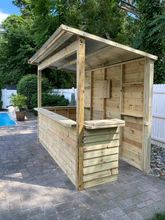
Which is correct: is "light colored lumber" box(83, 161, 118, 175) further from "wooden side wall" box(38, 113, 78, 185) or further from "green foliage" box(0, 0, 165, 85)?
"green foliage" box(0, 0, 165, 85)

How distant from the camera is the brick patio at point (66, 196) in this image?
2525 millimetres

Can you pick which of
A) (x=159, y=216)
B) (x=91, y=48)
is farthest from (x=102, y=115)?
(x=159, y=216)

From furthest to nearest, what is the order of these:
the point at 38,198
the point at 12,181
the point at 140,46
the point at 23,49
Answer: the point at 23,49, the point at 140,46, the point at 12,181, the point at 38,198

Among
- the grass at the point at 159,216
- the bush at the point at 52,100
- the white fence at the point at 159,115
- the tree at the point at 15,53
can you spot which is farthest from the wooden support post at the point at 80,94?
the tree at the point at 15,53

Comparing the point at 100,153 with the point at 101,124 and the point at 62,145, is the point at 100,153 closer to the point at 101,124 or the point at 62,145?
the point at 101,124

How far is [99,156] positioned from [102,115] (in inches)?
82.7

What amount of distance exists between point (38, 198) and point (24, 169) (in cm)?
112

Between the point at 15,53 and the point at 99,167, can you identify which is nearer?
the point at 99,167

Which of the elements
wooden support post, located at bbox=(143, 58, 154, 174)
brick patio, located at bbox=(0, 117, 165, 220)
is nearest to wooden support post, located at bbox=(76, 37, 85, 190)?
brick patio, located at bbox=(0, 117, 165, 220)

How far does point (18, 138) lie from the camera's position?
630 centimetres

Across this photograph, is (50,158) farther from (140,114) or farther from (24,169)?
(140,114)

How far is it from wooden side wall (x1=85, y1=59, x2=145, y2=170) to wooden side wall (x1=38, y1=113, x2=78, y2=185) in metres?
1.34

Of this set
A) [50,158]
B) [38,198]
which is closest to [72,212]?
[38,198]

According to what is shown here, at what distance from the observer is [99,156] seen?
10.7ft
